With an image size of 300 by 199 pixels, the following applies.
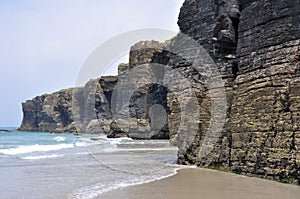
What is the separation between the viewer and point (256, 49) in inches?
512

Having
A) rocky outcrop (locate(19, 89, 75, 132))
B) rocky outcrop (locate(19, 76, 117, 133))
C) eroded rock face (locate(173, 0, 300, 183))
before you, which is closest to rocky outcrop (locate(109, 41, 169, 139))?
rocky outcrop (locate(19, 76, 117, 133))

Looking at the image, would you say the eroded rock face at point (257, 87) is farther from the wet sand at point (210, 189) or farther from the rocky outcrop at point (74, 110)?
the rocky outcrop at point (74, 110)

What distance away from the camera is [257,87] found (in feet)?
41.0

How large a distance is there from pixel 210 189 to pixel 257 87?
3871 millimetres

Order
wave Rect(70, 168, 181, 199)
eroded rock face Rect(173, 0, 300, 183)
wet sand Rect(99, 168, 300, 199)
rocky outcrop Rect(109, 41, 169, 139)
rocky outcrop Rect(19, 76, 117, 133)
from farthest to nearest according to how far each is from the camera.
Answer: rocky outcrop Rect(19, 76, 117, 133) → rocky outcrop Rect(109, 41, 169, 139) → eroded rock face Rect(173, 0, 300, 183) → wave Rect(70, 168, 181, 199) → wet sand Rect(99, 168, 300, 199)

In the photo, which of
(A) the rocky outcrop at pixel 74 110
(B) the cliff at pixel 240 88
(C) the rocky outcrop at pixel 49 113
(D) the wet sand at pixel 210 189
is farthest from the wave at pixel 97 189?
(C) the rocky outcrop at pixel 49 113

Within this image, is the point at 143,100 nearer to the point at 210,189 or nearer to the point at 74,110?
the point at 74,110

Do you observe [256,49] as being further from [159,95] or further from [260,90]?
[159,95]

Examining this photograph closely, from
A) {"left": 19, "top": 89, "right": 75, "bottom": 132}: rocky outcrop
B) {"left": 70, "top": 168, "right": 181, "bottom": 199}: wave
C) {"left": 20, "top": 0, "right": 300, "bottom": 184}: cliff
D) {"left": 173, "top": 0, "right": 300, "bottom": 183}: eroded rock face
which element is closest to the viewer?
{"left": 70, "top": 168, "right": 181, "bottom": 199}: wave

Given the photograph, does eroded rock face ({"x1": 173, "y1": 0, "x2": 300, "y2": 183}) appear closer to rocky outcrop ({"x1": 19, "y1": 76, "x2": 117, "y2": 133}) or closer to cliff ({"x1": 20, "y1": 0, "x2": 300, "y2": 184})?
cliff ({"x1": 20, "y1": 0, "x2": 300, "y2": 184})

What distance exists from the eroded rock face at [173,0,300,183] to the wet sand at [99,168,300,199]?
0.64 m

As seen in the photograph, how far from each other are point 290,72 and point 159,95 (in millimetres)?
45698

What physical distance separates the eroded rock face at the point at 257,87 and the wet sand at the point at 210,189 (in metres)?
0.64

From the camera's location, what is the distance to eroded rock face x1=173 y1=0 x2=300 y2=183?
11.2 meters
